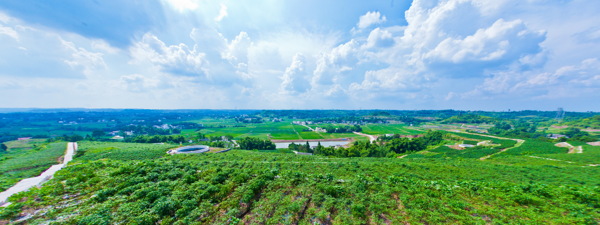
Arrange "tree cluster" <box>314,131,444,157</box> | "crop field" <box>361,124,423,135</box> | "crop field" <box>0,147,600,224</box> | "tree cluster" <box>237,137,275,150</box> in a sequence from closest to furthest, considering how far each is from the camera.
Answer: "crop field" <box>0,147,600,224</box> → "tree cluster" <box>314,131,444,157</box> → "tree cluster" <box>237,137,275,150</box> → "crop field" <box>361,124,423,135</box>

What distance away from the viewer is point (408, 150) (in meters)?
69.6

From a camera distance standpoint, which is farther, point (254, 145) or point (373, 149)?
point (254, 145)

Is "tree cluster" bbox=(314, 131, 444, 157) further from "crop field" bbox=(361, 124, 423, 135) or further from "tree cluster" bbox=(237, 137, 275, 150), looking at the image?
"crop field" bbox=(361, 124, 423, 135)

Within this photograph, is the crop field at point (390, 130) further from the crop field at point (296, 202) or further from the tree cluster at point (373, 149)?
the crop field at point (296, 202)

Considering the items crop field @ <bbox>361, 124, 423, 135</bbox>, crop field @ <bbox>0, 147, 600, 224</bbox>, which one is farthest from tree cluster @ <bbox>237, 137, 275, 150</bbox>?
crop field @ <bbox>361, 124, 423, 135</bbox>

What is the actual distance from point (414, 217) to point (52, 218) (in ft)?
86.7

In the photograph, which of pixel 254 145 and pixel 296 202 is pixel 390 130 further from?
pixel 296 202

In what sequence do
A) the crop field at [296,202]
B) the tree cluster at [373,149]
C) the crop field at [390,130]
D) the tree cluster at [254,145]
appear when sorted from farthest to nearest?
1. the crop field at [390,130]
2. the tree cluster at [254,145]
3. the tree cluster at [373,149]
4. the crop field at [296,202]

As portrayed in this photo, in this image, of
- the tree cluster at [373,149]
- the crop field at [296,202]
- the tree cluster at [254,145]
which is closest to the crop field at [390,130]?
the tree cluster at [373,149]

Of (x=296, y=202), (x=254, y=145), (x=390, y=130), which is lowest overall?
(x=390, y=130)

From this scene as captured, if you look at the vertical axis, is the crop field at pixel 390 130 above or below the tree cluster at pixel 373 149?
below

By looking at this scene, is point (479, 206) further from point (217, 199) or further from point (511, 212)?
point (217, 199)

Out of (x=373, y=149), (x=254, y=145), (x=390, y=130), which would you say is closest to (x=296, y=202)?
(x=373, y=149)

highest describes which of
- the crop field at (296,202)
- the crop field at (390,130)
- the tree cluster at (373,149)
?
the crop field at (296,202)
